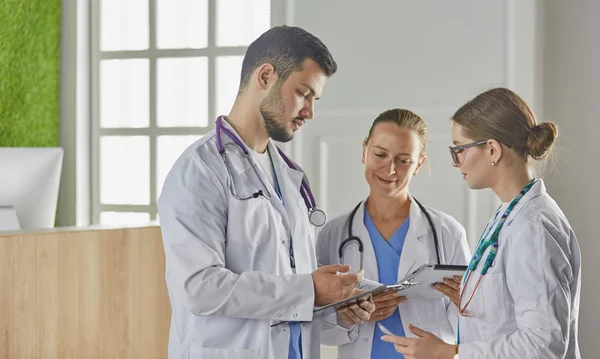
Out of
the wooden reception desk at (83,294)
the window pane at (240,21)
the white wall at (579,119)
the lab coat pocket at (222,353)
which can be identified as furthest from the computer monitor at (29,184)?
the white wall at (579,119)

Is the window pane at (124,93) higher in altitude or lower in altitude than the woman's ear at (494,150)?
higher

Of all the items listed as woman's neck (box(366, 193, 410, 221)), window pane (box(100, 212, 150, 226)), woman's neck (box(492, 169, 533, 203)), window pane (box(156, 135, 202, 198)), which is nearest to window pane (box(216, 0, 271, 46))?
window pane (box(156, 135, 202, 198))

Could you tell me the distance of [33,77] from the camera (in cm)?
379

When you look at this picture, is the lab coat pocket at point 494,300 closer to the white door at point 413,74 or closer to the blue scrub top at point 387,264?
the blue scrub top at point 387,264

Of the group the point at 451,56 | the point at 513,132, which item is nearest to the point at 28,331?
the point at 513,132

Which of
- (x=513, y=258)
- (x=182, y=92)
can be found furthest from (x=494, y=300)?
(x=182, y=92)

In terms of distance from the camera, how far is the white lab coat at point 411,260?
6.95ft

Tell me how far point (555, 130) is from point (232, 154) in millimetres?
701

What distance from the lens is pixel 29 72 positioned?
3.77 meters

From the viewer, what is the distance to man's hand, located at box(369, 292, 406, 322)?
2.03 m

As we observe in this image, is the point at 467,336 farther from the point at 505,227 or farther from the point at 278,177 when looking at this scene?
the point at 278,177

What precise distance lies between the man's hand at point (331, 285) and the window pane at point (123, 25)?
2653 millimetres

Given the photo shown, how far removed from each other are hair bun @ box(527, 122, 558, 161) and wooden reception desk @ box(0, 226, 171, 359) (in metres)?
1.31

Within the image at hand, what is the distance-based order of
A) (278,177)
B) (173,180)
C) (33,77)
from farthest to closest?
(33,77), (278,177), (173,180)
